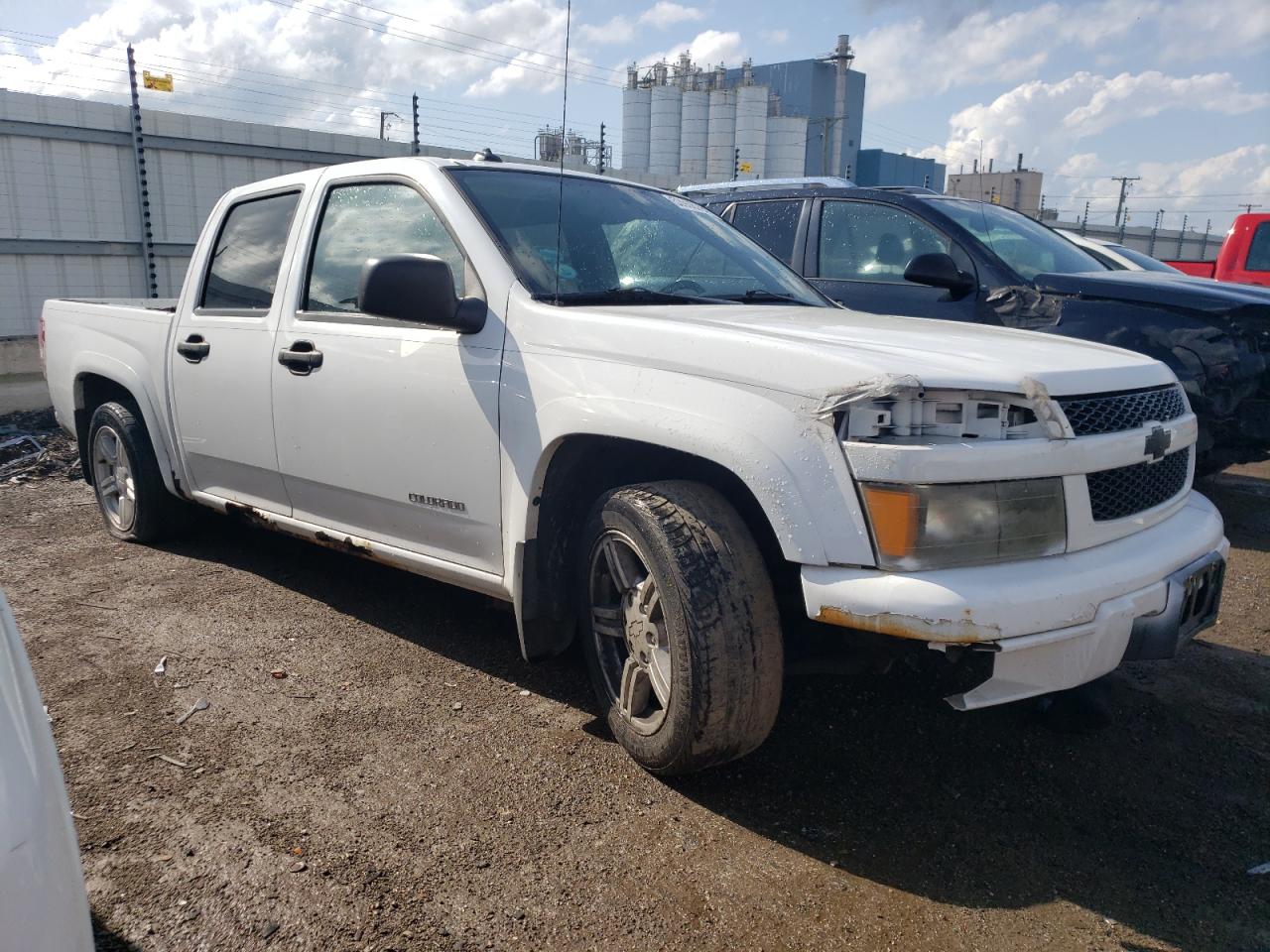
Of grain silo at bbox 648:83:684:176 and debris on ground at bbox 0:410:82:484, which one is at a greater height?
grain silo at bbox 648:83:684:176

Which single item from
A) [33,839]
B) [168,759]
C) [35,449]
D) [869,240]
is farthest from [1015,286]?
[35,449]

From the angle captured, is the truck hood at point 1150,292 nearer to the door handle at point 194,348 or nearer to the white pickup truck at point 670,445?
the white pickup truck at point 670,445

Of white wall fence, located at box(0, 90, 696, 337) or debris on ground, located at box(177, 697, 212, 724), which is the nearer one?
debris on ground, located at box(177, 697, 212, 724)

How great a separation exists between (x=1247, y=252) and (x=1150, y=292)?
317 inches

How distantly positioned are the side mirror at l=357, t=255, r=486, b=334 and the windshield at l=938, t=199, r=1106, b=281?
153 inches

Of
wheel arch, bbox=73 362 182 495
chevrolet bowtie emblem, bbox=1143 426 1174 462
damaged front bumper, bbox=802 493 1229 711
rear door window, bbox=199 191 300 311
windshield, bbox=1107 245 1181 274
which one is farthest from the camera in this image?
windshield, bbox=1107 245 1181 274

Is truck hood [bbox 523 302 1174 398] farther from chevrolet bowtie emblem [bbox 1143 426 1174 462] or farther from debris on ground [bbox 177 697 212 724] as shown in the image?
debris on ground [bbox 177 697 212 724]

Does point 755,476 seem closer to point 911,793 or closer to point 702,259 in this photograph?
point 911,793

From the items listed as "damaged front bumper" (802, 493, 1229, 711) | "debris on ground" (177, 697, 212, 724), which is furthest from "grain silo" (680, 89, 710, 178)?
"damaged front bumper" (802, 493, 1229, 711)

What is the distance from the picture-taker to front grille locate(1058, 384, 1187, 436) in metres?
2.44

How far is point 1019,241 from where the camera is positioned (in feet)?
20.1

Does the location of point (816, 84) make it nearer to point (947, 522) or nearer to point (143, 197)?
point (143, 197)

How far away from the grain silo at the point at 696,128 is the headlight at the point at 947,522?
145 ft

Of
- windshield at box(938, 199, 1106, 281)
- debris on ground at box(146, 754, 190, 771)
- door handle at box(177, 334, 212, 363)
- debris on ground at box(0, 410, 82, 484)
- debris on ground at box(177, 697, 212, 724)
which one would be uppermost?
windshield at box(938, 199, 1106, 281)
